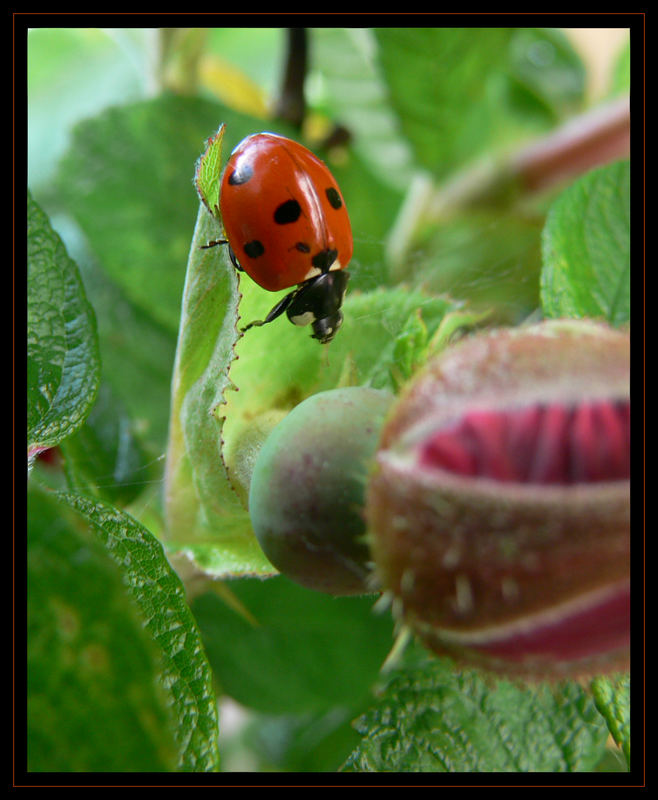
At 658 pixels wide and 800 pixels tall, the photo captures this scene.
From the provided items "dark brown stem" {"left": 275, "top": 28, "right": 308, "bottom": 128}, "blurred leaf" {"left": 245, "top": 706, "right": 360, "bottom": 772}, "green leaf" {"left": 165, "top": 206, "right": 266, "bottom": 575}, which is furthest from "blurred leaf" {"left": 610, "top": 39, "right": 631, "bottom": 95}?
"blurred leaf" {"left": 245, "top": 706, "right": 360, "bottom": 772}

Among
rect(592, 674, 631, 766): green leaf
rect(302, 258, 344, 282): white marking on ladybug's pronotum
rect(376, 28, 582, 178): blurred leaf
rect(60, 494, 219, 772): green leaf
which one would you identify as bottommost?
rect(592, 674, 631, 766): green leaf

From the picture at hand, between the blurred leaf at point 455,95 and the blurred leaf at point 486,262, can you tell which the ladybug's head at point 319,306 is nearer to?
the blurred leaf at point 486,262

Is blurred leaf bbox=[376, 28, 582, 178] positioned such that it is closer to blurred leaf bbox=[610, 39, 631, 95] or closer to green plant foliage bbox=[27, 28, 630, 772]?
green plant foliage bbox=[27, 28, 630, 772]

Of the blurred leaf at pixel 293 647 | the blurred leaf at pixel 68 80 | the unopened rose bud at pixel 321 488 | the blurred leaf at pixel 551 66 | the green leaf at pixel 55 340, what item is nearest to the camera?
the unopened rose bud at pixel 321 488

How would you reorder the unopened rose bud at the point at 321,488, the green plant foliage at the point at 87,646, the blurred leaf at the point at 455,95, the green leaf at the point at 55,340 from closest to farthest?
the green plant foliage at the point at 87,646, the unopened rose bud at the point at 321,488, the green leaf at the point at 55,340, the blurred leaf at the point at 455,95

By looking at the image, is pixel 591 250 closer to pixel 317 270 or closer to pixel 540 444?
pixel 317 270

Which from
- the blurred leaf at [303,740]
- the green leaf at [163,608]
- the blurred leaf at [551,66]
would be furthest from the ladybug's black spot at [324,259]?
the blurred leaf at [551,66]

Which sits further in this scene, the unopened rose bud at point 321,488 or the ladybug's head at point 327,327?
the ladybug's head at point 327,327
